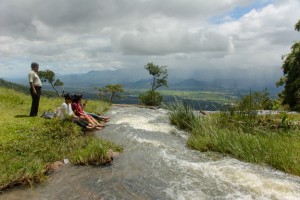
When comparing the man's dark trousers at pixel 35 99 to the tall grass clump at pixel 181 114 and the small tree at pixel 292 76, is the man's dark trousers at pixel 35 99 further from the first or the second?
the small tree at pixel 292 76

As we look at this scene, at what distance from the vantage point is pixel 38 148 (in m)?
11.2

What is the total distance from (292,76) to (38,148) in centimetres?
3360

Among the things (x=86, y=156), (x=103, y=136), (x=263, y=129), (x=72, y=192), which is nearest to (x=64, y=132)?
(x=103, y=136)

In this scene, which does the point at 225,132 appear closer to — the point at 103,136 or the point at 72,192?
the point at 103,136

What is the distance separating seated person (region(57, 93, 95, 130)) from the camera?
15.6 metres

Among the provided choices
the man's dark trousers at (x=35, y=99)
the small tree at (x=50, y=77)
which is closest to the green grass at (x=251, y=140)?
the man's dark trousers at (x=35, y=99)

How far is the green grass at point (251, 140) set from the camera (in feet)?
32.7

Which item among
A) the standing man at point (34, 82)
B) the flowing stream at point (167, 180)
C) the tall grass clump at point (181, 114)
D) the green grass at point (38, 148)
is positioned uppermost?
the standing man at point (34, 82)

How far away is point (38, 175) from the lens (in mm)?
9039

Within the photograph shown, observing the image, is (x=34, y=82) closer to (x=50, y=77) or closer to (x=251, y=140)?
(x=251, y=140)

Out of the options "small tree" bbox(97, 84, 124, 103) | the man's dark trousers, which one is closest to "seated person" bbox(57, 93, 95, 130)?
the man's dark trousers

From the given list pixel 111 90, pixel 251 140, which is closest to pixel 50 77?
pixel 111 90

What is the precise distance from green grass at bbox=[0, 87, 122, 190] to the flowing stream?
39 cm

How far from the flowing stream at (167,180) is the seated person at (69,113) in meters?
4.52
